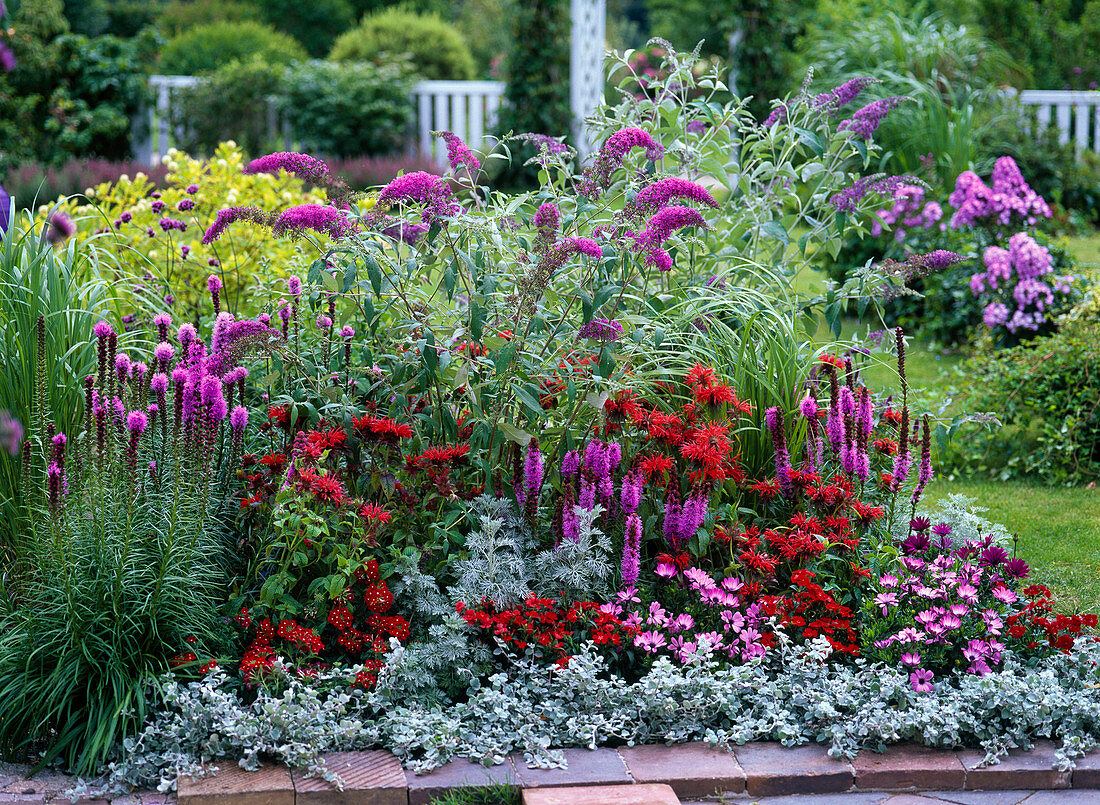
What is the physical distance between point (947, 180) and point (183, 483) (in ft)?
21.4

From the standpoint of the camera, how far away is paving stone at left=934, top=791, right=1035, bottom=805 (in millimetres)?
2275

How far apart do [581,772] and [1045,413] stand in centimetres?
294

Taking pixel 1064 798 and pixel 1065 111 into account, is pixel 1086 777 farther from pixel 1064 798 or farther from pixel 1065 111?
pixel 1065 111

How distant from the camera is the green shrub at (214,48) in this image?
45.1 ft

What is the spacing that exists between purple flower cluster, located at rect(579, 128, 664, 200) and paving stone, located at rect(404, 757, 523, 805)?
1.58 meters

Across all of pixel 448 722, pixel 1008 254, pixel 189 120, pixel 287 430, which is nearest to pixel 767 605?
pixel 448 722

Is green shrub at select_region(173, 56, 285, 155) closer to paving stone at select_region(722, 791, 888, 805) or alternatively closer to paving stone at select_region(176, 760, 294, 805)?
paving stone at select_region(176, 760, 294, 805)

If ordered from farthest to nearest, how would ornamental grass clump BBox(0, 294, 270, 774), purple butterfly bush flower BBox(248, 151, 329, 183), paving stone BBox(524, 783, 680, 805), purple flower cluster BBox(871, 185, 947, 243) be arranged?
purple flower cluster BBox(871, 185, 947, 243), purple butterfly bush flower BBox(248, 151, 329, 183), ornamental grass clump BBox(0, 294, 270, 774), paving stone BBox(524, 783, 680, 805)

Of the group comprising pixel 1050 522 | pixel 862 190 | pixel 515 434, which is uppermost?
pixel 862 190

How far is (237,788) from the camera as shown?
221cm

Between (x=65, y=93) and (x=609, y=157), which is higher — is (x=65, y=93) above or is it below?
above

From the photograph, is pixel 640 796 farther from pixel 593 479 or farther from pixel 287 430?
pixel 287 430

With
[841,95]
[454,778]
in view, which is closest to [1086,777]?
[454,778]

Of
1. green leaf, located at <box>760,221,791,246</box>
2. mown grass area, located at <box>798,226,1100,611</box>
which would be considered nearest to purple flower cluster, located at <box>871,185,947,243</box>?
mown grass area, located at <box>798,226,1100,611</box>
